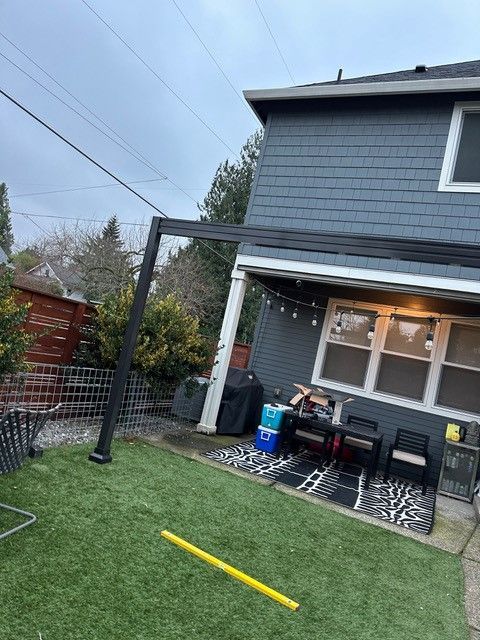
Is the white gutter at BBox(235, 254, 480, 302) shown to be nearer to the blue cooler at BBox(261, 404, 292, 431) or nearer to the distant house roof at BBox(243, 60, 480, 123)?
the blue cooler at BBox(261, 404, 292, 431)

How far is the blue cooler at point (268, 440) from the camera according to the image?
20.7 feet

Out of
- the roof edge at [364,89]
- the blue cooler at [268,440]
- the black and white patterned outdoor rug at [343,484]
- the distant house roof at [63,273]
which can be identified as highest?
the roof edge at [364,89]

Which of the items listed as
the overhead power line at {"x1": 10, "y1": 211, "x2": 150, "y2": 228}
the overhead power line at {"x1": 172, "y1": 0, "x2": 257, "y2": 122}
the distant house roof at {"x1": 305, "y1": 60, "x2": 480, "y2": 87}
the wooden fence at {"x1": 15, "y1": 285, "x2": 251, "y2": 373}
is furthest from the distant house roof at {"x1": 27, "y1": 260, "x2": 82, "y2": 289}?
the distant house roof at {"x1": 305, "y1": 60, "x2": 480, "y2": 87}

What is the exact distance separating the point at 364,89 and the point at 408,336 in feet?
12.0

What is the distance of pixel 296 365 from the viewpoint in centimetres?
763

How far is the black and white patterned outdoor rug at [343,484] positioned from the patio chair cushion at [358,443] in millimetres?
338

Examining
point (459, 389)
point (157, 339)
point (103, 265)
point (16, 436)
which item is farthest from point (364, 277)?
point (103, 265)

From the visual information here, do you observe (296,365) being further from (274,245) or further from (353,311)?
(274,245)

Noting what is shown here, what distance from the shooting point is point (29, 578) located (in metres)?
2.32

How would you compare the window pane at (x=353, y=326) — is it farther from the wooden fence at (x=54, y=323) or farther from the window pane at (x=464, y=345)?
the wooden fence at (x=54, y=323)

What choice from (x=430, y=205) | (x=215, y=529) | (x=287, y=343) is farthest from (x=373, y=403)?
(x=215, y=529)

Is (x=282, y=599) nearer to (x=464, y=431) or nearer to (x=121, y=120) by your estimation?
(x=464, y=431)

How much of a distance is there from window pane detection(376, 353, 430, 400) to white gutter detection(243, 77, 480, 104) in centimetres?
378

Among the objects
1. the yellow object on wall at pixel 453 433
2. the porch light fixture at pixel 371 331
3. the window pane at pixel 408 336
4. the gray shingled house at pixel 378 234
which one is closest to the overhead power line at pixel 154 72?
the gray shingled house at pixel 378 234
